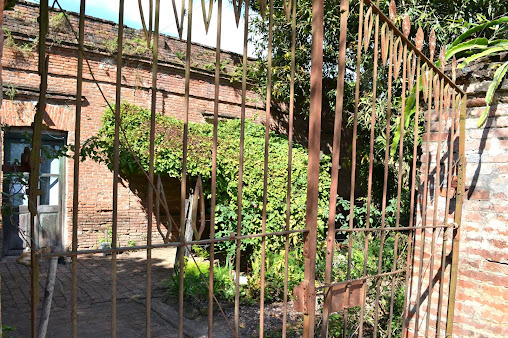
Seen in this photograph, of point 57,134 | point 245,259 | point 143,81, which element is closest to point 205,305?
point 245,259

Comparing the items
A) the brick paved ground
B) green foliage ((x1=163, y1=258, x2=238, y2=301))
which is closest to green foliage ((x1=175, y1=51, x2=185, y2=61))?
the brick paved ground

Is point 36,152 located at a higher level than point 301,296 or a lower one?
higher

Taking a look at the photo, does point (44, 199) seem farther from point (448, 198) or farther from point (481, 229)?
point (481, 229)

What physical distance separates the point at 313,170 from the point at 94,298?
5130 mm

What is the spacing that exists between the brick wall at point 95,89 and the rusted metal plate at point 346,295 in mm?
7078

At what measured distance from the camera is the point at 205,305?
17.1 ft

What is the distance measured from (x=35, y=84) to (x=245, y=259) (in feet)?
17.6

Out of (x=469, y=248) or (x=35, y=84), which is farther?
(x=35, y=84)

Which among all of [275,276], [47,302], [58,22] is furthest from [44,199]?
[47,302]

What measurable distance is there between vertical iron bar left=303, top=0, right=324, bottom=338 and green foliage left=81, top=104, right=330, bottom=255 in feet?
15.5

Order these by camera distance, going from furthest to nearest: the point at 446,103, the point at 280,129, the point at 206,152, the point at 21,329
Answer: the point at 280,129, the point at 206,152, the point at 21,329, the point at 446,103

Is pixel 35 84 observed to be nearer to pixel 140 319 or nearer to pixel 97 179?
pixel 97 179

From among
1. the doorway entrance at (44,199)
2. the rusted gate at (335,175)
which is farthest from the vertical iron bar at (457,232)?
the doorway entrance at (44,199)

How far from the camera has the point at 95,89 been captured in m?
8.57
